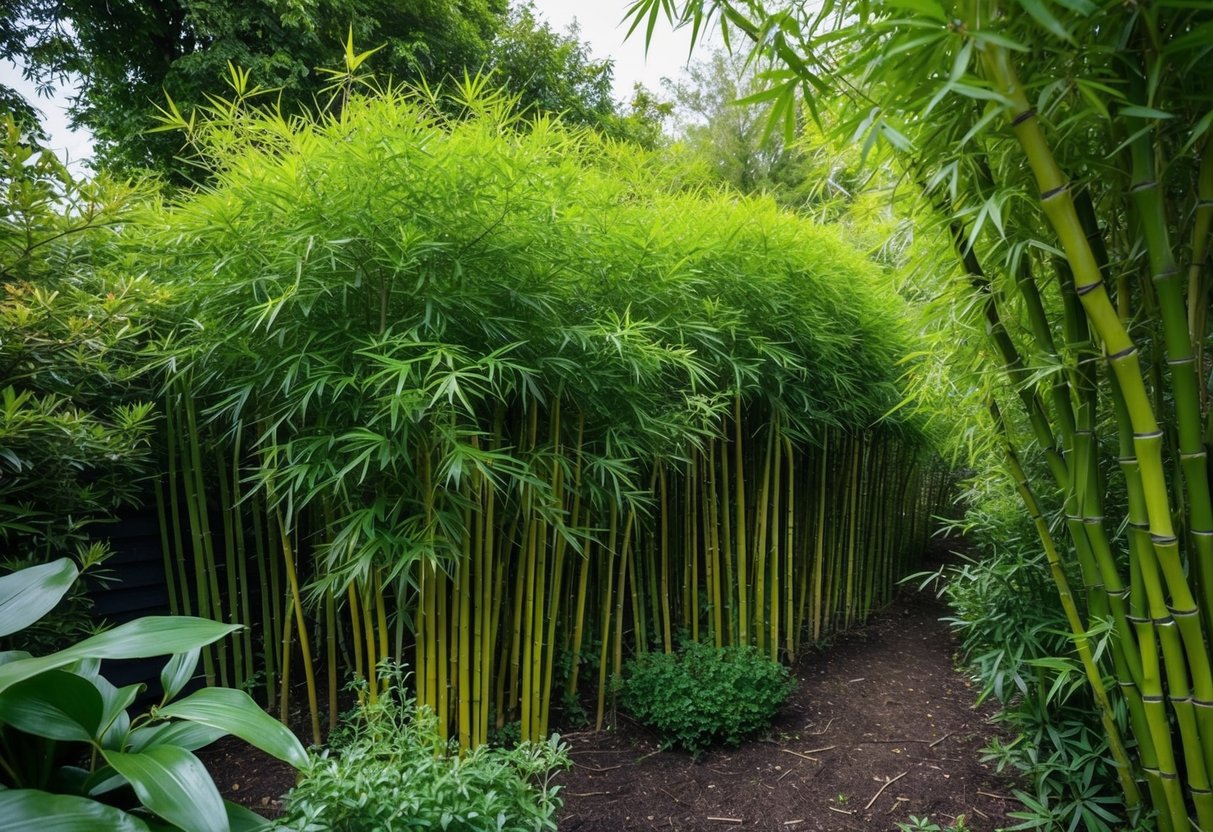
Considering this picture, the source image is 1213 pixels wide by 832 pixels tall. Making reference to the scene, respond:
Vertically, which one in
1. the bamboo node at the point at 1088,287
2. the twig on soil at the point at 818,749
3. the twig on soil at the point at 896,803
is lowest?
the twig on soil at the point at 896,803

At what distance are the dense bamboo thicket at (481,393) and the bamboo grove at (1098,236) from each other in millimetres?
816

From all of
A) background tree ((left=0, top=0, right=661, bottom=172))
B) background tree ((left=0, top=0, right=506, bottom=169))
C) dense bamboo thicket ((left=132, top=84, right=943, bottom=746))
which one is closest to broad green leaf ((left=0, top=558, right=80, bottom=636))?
dense bamboo thicket ((left=132, top=84, right=943, bottom=746))

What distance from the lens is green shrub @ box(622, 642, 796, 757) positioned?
2.49 metres

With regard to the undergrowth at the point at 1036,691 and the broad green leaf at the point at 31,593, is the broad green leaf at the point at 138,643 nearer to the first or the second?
the broad green leaf at the point at 31,593

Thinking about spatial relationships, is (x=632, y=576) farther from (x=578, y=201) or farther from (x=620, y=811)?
(x=578, y=201)

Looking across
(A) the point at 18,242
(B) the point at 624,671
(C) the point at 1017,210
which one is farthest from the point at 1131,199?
(A) the point at 18,242

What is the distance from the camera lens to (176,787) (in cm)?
118

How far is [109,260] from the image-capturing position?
2.16 meters

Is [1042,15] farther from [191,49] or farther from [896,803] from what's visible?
[191,49]

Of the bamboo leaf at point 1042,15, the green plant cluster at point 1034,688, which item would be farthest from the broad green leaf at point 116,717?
the green plant cluster at point 1034,688

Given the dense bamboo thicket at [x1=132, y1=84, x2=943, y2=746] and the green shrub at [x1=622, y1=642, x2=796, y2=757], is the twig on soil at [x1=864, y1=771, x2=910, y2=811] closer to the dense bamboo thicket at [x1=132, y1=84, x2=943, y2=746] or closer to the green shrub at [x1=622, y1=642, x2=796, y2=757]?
the green shrub at [x1=622, y1=642, x2=796, y2=757]

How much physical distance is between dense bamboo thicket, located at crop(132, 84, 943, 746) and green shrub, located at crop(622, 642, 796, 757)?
0.15m

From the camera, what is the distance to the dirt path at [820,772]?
2.15m

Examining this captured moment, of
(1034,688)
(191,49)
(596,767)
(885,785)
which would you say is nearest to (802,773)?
(885,785)
